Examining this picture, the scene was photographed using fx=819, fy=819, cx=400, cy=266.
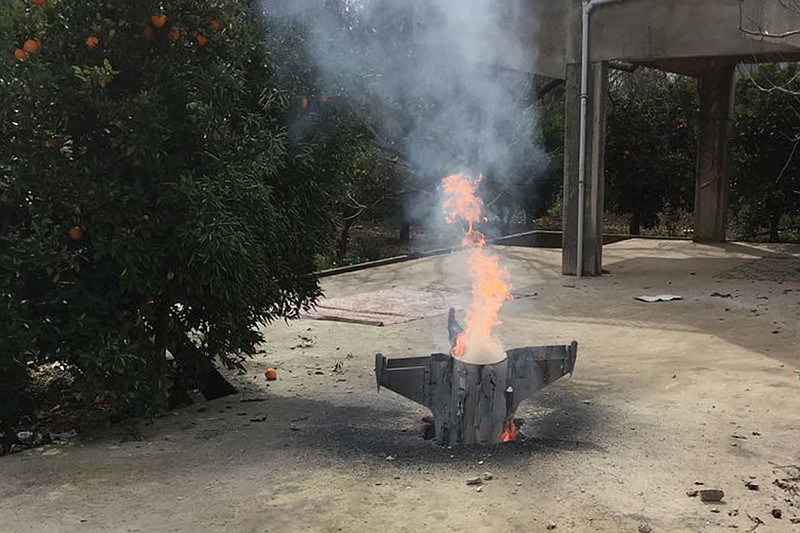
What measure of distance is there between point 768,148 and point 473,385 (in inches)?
551

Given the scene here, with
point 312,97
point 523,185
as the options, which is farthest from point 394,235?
point 312,97

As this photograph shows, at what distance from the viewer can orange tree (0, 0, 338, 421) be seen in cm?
535

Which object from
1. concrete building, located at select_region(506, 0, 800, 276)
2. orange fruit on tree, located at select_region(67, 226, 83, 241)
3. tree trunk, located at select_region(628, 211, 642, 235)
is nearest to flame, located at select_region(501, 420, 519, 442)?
orange fruit on tree, located at select_region(67, 226, 83, 241)

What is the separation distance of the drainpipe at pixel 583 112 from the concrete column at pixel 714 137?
190 inches

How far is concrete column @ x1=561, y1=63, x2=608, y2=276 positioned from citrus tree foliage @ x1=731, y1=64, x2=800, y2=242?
5.57 meters

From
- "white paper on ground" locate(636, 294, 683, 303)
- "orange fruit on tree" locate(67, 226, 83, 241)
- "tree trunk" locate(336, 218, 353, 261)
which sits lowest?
"white paper on ground" locate(636, 294, 683, 303)

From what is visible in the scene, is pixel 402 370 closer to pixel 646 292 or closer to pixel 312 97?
pixel 312 97

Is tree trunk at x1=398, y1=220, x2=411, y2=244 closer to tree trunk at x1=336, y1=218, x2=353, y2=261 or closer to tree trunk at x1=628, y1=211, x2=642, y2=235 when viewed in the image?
tree trunk at x1=336, y1=218, x2=353, y2=261

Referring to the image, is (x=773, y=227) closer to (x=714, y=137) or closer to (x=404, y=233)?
(x=714, y=137)

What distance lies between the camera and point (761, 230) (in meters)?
19.4

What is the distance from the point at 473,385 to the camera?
528 centimetres

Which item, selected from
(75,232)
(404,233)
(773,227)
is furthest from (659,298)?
(404,233)

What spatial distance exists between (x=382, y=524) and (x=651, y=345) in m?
4.89

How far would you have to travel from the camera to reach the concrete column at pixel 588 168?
41.2ft
